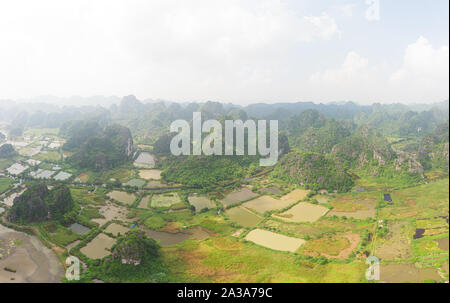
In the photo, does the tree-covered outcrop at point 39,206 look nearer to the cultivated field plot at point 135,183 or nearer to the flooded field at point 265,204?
the cultivated field plot at point 135,183

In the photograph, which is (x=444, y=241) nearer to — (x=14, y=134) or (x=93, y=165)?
(x=93, y=165)

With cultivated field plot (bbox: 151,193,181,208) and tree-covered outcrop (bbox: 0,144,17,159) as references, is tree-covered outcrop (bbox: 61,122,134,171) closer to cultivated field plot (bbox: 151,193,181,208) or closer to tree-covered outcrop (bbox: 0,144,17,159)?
tree-covered outcrop (bbox: 0,144,17,159)

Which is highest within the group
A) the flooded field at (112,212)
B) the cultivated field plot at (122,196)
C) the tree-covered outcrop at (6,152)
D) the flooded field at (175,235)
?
the tree-covered outcrop at (6,152)

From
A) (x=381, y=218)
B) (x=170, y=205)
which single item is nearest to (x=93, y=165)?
(x=170, y=205)

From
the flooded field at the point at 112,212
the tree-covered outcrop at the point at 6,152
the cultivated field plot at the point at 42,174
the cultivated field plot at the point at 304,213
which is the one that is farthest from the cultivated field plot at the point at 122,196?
the tree-covered outcrop at the point at 6,152

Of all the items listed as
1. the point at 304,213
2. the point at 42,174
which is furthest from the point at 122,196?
the point at 304,213

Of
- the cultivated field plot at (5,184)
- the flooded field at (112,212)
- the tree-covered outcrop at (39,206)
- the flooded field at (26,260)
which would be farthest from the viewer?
the cultivated field plot at (5,184)

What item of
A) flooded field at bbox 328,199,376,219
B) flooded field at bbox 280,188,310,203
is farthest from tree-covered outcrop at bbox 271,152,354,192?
flooded field at bbox 328,199,376,219
